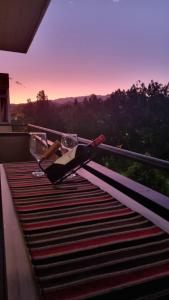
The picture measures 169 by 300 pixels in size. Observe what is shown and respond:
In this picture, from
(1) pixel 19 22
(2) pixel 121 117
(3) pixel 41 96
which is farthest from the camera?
(3) pixel 41 96

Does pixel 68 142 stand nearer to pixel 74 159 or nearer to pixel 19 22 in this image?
pixel 74 159

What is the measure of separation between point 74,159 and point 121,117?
24.1 metres

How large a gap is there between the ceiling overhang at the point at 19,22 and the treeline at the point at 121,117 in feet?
59.1

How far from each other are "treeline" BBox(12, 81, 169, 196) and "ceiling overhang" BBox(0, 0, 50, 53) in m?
18.0

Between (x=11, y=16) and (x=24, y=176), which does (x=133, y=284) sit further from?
(x=11, y=16)

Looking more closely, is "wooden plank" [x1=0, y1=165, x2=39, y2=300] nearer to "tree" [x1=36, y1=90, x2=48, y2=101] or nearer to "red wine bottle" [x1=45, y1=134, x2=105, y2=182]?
"red wine bottle" [x1=45, y1=134, x2=105, y2=182]

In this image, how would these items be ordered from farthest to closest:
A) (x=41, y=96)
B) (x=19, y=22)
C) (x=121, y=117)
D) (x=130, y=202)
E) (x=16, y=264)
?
(x=41, y=96)
(x=121, y=117)
(x=19, y=22)
(x=130, y=202)
(x=16, y=264)

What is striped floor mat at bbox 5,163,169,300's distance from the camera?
0.45m

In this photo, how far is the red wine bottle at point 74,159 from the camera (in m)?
0.95

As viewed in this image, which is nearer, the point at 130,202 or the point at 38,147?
the point at 130,202

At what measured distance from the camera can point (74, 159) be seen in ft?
3.12

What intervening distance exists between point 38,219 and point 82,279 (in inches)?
10.5

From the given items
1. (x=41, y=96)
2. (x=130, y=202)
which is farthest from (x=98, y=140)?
(x=41, y=96)

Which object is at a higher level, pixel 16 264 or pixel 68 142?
pixel 68 142
